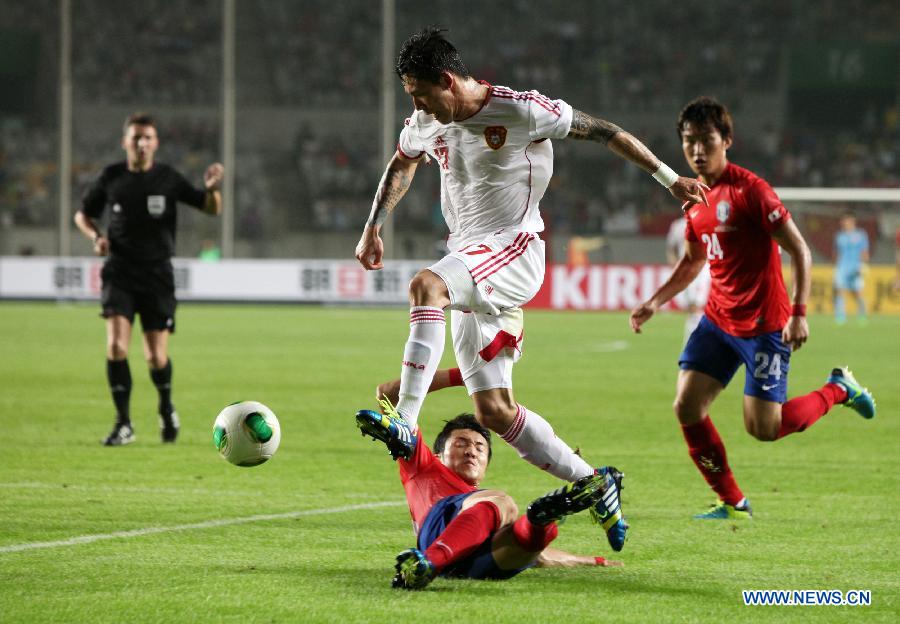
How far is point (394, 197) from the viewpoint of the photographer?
5930 mm

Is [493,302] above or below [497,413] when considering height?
above

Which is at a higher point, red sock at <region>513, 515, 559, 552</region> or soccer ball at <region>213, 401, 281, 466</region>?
soccer ball at <region>213, 401, 281, 466</region>

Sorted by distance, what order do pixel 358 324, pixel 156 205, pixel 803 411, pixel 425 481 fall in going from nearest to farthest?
pixel 425 481 < pixel 803 411 < pixel 156 205 < pixel 358 324

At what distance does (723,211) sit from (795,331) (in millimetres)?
726

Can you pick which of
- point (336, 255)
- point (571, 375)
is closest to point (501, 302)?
point (571, 375)

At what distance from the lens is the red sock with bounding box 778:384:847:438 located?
6967 mm

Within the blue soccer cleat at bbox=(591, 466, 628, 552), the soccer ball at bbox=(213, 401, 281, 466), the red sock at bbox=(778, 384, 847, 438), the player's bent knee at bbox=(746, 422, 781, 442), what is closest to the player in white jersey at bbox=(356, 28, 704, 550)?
the blue soccer cleat at bbox=(591, 466, 628, 552)

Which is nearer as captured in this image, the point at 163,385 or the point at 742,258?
the point at 742,258

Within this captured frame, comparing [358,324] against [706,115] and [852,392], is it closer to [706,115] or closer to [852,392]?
[852,392]

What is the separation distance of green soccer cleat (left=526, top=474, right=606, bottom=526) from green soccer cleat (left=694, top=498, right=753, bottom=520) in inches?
82.2

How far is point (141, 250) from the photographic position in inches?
373

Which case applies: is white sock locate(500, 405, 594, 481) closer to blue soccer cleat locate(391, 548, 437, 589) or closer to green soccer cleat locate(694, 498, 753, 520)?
blue soccer cleat locate(391, 548, 437, 589)

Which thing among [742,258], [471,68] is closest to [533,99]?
[742,258]

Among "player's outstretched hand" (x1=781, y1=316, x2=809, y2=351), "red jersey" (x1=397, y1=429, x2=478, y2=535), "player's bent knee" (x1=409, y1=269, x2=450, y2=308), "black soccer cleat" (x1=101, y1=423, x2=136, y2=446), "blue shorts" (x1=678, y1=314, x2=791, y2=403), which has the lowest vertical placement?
"black soccer cleat" (x1=101, y1=423, x2=136, y2=446)
